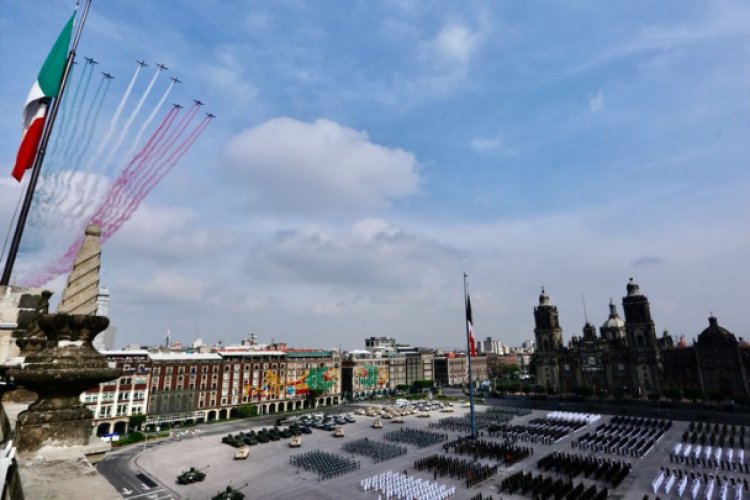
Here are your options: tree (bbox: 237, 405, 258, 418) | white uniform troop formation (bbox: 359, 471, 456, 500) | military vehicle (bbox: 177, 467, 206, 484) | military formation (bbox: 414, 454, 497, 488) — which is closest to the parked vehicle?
military vehicle (bbox: 177, 467, 206, 484)

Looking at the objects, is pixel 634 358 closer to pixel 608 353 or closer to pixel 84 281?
pixel 608 353

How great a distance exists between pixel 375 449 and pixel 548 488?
24788mm

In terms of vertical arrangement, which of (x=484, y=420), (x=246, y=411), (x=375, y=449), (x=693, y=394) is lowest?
(x=484, y=420)

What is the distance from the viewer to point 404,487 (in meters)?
→ 38.3

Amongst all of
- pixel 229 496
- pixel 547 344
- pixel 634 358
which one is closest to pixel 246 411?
pixel 229 496

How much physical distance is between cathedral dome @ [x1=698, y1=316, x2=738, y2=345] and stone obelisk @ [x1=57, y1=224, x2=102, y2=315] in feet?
416

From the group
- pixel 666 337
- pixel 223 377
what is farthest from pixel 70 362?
pixel 666 337

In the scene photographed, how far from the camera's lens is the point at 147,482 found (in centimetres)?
4291

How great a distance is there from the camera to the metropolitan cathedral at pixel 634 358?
9362 centimetres

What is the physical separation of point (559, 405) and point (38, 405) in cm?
10955

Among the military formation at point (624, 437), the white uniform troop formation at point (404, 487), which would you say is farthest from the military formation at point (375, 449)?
the military formation at point (624, 437)

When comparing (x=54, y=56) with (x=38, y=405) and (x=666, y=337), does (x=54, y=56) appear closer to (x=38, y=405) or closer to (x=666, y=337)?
(x=38, y=405)

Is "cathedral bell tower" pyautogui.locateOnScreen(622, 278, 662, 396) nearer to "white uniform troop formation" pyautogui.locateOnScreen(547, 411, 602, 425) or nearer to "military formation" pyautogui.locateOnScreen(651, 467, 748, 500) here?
"white uniform troop formation" pyautogui.locateOnScreen(547, 411, 602, 425)

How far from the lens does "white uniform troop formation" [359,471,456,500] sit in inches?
1449
